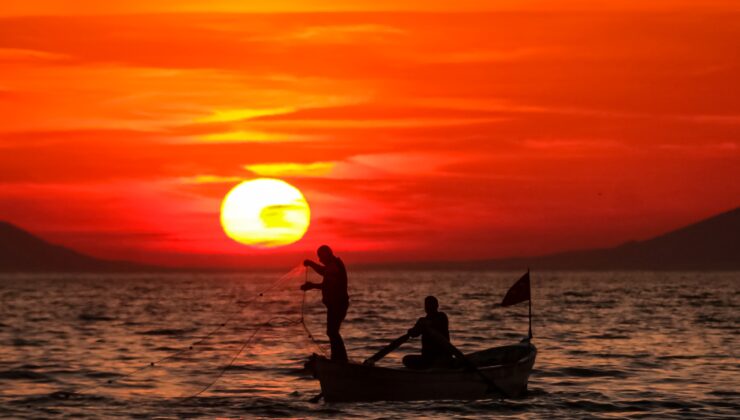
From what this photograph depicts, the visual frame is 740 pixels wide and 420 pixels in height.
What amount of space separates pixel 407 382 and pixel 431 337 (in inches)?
48.9

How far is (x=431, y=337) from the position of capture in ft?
93.9

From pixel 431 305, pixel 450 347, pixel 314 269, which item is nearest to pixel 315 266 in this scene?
pixel 314 269

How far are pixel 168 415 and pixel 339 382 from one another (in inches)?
164

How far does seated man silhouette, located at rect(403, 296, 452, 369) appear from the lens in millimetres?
28266

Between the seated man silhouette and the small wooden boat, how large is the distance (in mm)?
343

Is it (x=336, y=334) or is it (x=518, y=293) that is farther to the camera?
(x=518, y=293)

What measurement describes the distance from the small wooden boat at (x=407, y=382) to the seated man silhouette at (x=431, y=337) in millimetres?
343

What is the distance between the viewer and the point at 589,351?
46.5 meters

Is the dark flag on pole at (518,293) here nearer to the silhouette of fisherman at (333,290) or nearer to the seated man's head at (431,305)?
the seated man's head at (431,305)

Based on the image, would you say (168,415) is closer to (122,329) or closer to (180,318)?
(122,329)

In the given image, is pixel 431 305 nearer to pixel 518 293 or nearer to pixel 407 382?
pixel 407 382

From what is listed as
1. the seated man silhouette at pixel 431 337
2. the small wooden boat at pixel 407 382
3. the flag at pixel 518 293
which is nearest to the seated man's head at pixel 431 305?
the seated man silhouette at pixel 431 337

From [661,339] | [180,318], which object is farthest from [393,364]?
[180,318]

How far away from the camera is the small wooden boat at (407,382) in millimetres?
27906
